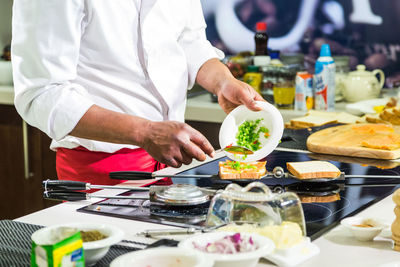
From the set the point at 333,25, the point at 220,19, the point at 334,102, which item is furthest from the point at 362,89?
the point at 220,19

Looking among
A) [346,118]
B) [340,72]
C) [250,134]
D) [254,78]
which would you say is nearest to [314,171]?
[250,134]

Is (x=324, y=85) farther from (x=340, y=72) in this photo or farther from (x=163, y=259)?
(x=163, y=259)

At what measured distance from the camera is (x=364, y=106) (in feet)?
8.08

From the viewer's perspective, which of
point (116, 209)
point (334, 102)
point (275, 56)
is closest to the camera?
point (116, 209)

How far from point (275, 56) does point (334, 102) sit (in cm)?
43

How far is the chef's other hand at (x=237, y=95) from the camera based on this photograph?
1.66 meters

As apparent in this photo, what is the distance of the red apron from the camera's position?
1656mm

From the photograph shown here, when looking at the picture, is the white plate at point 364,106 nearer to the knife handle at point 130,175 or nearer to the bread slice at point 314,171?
the bread slice at point 314,171

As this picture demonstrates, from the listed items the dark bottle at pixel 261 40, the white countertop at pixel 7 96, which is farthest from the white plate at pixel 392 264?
the white countertop at pixel 7 96

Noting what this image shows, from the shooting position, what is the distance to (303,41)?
309 cm

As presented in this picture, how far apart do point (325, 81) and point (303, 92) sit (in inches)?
3.9

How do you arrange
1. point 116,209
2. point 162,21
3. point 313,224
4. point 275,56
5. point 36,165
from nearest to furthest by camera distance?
A: point 313,224
point 116,209
point 162,21
point 275,56
point 36,165

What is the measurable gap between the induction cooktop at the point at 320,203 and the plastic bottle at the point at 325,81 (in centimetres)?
79

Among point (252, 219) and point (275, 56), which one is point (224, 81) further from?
point (275, 56)
